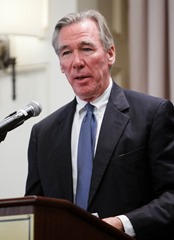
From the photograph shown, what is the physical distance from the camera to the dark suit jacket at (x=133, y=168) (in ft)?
4.89

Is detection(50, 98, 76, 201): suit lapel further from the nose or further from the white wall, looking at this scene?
the white wall

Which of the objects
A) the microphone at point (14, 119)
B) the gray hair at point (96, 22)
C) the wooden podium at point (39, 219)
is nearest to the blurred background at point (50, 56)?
the gray hair at point (96, 22)

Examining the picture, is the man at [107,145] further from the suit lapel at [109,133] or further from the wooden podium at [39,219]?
the wooden podium at [39,219]

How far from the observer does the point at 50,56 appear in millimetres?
2582

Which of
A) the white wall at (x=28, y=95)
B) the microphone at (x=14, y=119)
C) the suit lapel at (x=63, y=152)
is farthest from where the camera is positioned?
the white wall at (x=28, y=95)

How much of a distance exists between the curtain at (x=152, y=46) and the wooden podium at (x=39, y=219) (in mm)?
1323

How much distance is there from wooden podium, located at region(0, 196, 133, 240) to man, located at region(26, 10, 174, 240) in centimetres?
39

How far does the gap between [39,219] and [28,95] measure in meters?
1.69

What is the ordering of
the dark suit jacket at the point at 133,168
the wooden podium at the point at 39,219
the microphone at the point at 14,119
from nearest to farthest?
the wooden podium at the point at 39,219, the microphone at the point at 14,119, the dark suit jacket at the point at 133,168

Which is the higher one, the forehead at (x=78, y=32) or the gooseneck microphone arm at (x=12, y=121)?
the forehead at (x=78, y=32)

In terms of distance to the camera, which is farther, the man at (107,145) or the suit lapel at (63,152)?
the suit lapel at (63,152)

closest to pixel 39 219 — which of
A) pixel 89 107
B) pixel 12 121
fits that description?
pixel 12 121

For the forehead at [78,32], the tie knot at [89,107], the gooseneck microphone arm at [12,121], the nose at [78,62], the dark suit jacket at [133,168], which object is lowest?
the dark suit jacket at [133,168]

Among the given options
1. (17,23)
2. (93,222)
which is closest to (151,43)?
(17,23)
